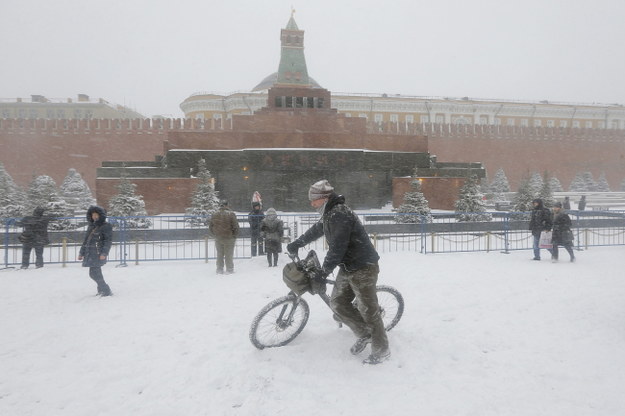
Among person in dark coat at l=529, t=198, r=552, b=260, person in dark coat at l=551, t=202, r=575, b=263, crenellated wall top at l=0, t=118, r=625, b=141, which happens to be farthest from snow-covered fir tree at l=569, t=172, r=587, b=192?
person in dark coat at l=551, t=202, r=575, b=263

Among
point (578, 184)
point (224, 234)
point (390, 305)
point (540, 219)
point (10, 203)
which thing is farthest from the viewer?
point (578, 184)

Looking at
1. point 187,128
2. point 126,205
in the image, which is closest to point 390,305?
point 126,205

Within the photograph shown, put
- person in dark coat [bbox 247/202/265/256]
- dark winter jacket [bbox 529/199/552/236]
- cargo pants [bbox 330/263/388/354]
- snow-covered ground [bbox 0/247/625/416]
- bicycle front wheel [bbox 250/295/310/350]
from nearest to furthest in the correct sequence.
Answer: snow-covered ground [bbox 0/247/625/416]
cargo pants [bbox 330/263/388/354]
bicycle front wheel [bbox 250/295/310/350]
dark winter jacket [bbox 529/199/552/236]
person in dark coat [bbox 247/202/265/256]

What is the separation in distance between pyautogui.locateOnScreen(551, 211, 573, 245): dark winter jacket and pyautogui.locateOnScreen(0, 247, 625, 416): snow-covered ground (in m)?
1.76

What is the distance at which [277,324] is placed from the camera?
13.1ft

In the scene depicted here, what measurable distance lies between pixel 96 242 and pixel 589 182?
38.6m

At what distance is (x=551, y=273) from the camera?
7273 millimetres

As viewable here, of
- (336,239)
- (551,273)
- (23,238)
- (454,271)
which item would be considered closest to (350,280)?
(336,239)

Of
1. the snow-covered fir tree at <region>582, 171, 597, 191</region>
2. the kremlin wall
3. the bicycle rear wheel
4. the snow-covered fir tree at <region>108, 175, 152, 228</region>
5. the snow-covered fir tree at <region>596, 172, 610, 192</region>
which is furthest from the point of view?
the snow-covered fir tree at <region>596, 172, 610, 192</region>

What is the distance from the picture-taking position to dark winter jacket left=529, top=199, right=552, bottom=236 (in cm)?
837

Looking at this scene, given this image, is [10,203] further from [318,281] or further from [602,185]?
[602,185]

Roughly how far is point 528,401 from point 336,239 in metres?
1.94

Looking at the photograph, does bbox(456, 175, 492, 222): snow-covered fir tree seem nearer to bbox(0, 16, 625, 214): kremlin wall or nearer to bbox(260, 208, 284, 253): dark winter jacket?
bbox(0, 16, 625, 214): kremlin wall

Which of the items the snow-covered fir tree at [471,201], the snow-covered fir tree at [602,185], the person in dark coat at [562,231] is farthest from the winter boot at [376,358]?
the snow-covered fir tree at [602,185]
